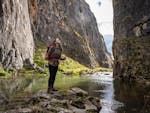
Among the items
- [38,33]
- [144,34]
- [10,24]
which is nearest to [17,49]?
[10,24]

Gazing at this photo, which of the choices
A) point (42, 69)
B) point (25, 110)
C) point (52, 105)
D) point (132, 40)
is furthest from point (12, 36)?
point (25, 110)

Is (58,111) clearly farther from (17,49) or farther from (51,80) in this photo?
(17,49)

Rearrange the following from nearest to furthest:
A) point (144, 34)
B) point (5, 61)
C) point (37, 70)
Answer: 1. point (144, 34)
2. point (5, 61)
3. point (37, 70)

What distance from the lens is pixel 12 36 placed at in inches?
4237

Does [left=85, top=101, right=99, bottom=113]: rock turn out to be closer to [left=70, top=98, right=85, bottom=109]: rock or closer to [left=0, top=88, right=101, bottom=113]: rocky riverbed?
[left=0, top=88, right=101, bottom=113]: rocky riverbed

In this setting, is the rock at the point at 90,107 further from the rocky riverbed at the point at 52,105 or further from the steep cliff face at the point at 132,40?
the steep cliff face at the point at 132,40

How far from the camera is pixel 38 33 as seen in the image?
194 meters

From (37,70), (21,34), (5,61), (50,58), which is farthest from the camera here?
(21,34)

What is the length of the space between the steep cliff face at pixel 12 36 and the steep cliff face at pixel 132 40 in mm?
31037

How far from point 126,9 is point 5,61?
4301 centimetres

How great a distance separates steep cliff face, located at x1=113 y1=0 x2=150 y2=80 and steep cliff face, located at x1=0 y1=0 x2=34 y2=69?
31.0m

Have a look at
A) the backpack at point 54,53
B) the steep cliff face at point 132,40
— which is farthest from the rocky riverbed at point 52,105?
the steep cliff face at point 132,40

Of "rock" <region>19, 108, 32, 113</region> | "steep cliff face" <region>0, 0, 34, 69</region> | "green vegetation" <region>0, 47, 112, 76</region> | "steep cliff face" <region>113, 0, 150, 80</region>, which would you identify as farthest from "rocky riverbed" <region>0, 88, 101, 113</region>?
"steep cliff face" <region>0, 0, 34, 69</region>

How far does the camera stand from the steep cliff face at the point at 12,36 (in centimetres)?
Result: 9738
